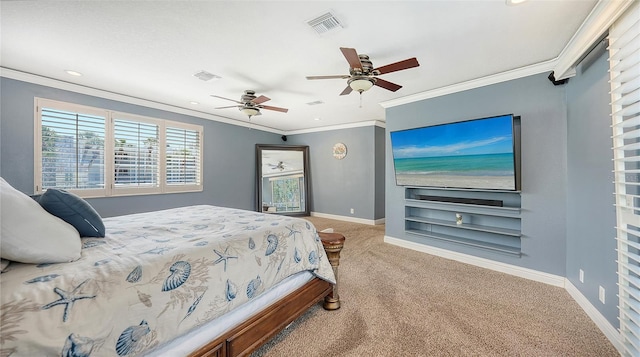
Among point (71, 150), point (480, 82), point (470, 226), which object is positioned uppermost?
point (480, 82)

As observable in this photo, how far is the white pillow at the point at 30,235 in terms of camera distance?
0.96 m

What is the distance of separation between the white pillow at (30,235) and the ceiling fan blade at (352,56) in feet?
6.99

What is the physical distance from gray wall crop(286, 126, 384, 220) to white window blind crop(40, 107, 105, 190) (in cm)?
439

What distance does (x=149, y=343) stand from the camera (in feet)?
3.40

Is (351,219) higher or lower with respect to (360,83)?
lower

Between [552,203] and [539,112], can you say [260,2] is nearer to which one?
[539,112]

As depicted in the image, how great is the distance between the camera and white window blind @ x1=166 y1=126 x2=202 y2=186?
456 centimetres

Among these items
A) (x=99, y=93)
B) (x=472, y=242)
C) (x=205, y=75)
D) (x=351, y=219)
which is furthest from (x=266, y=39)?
(x=351, y=219)

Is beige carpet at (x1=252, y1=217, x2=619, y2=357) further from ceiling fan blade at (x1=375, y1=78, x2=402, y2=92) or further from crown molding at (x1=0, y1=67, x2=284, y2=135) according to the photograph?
crown molding at (x1=0, y1=67, x2=284, y2=135)

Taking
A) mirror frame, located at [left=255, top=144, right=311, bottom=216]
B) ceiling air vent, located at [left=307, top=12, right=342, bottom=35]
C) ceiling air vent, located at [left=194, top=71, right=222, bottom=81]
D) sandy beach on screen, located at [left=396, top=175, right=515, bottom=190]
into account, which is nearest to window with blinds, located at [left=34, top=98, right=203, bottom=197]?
mirror frame, located at [left=255, top=144, right=311, bottom=216]

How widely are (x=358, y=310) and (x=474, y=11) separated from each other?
8.91 feet

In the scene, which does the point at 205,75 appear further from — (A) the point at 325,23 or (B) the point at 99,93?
(B) the point at 99,93

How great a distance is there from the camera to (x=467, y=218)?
138 inches

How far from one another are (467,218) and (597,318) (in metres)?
1.65
